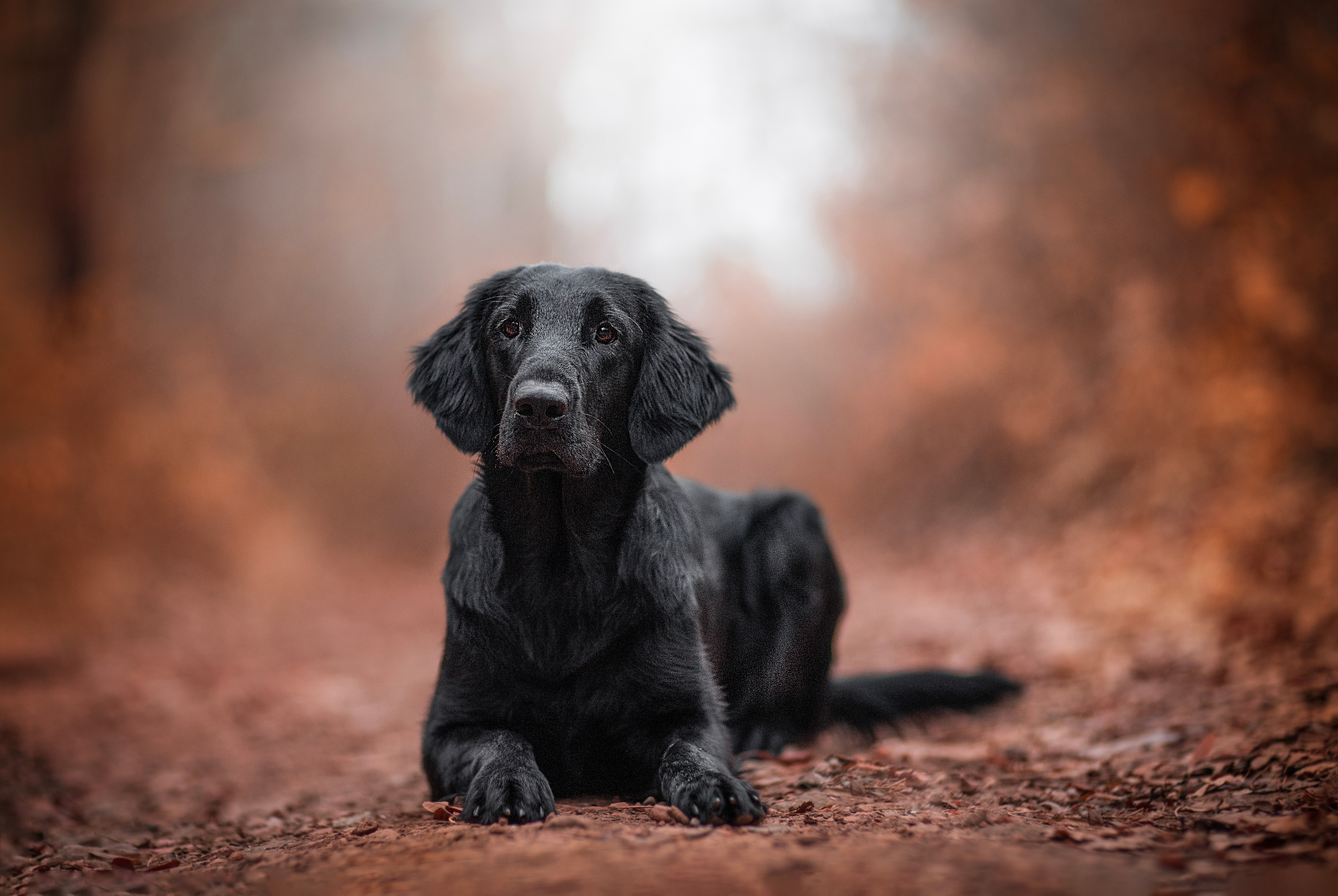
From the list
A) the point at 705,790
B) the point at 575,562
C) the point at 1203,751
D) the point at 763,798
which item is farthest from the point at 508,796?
the point at 1203,751

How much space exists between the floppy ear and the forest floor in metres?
1.06

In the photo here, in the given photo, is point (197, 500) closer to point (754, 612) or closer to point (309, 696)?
point (309, 696)

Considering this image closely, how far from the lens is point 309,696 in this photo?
6113 mm

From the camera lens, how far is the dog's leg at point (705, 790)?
220 centimetres

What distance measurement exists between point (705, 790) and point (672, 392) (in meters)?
1.21

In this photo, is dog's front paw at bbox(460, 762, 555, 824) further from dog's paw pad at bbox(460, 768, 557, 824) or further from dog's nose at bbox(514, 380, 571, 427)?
dog's nose at bbox(514, 380, 571, 427)

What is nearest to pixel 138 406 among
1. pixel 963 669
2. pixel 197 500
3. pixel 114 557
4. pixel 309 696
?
pixel 197 500

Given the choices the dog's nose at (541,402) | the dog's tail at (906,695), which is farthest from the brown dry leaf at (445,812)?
the dog's tail at (906,695)

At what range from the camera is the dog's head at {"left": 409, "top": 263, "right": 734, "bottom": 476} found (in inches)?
97.4

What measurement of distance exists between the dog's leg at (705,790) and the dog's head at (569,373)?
84 cm

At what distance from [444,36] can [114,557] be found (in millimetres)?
12187

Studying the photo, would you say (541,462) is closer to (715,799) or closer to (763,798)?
(715,799)

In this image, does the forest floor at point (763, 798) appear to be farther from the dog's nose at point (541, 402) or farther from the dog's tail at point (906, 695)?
the dog's nose at point (541, 402)

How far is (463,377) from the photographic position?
9.27ft
